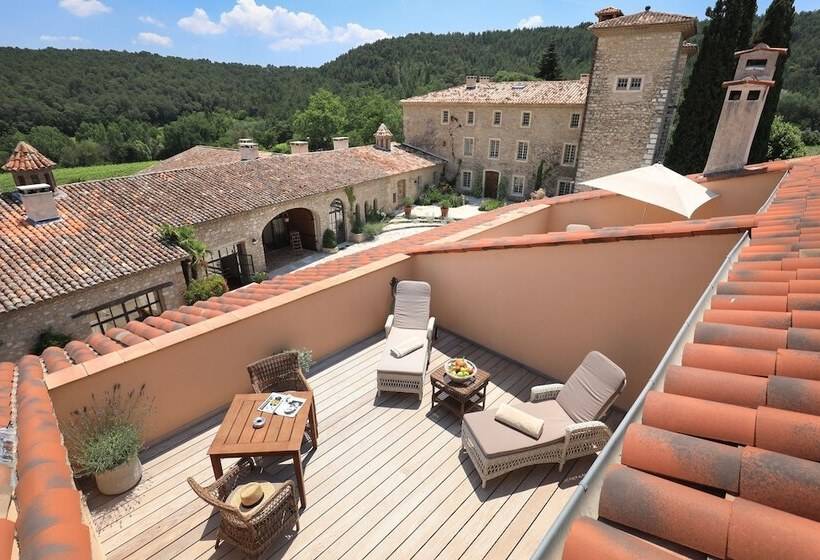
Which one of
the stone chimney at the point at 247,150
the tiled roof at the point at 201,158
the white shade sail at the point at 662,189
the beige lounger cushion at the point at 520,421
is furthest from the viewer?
the tiled roof at the point at 201,158

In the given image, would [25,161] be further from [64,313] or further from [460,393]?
[460,393]

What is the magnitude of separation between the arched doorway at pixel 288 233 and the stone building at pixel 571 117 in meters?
14.1

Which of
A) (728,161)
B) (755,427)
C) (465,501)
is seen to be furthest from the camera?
(728,161)

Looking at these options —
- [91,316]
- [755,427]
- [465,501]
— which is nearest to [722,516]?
[755,427]

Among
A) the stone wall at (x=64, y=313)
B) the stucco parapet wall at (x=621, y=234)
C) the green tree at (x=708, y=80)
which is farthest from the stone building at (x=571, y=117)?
the stone wall at (x=64, y=313)

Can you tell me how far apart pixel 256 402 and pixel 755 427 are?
168 inches

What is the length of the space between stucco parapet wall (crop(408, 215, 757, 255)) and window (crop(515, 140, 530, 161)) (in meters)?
23.3

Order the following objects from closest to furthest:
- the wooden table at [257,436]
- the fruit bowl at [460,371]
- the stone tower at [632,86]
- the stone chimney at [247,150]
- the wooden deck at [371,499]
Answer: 1. the wooden deck at [371,499]
2. the wooden table at [257,436]
3. the fruit bowl at [460,371]
4. the stone tower at [632,86]
5. the stone chimney at [247,150]

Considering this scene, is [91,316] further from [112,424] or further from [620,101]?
[620,101]

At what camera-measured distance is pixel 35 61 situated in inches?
2601

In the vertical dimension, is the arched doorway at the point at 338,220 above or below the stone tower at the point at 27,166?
below

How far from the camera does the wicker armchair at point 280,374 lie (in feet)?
16.0

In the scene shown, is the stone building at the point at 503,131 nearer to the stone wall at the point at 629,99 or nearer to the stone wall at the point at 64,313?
the stone wall at the point at 629,99

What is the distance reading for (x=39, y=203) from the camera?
1220cm
